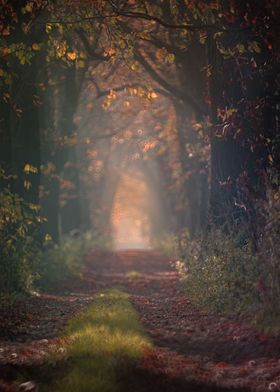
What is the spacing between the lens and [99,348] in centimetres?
885

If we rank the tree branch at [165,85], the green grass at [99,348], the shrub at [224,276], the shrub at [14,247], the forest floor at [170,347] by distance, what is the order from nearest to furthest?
the green grass at [99,348], the forest floor at [170,347], the shrub at [224,276], the shrub at [14,247], the tree branch at [165,85]

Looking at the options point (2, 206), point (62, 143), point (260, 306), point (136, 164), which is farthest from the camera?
point (136, 164)

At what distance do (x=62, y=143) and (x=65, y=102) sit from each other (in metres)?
2.04

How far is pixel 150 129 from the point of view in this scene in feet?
123

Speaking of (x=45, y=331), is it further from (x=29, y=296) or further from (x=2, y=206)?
(x=29, y=296)

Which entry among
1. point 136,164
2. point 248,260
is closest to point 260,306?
point 248,260

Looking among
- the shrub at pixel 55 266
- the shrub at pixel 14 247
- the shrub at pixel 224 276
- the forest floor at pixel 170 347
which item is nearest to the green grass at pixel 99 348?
the forest floor at pixel 170 347

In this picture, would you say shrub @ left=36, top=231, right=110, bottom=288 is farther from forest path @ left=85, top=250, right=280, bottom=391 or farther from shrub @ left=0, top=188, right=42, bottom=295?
forest path @ left=85, top=250, right=280, bottom=391

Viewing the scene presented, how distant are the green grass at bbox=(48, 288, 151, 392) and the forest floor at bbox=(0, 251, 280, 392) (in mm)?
205

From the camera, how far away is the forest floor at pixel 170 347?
802 centimetres

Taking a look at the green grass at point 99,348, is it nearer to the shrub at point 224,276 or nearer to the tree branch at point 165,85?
the shrub at point 224,276

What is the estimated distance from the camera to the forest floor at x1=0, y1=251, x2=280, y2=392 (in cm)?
802

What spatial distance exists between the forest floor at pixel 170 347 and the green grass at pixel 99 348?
0.21m

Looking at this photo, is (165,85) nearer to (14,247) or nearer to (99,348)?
(14,247)
